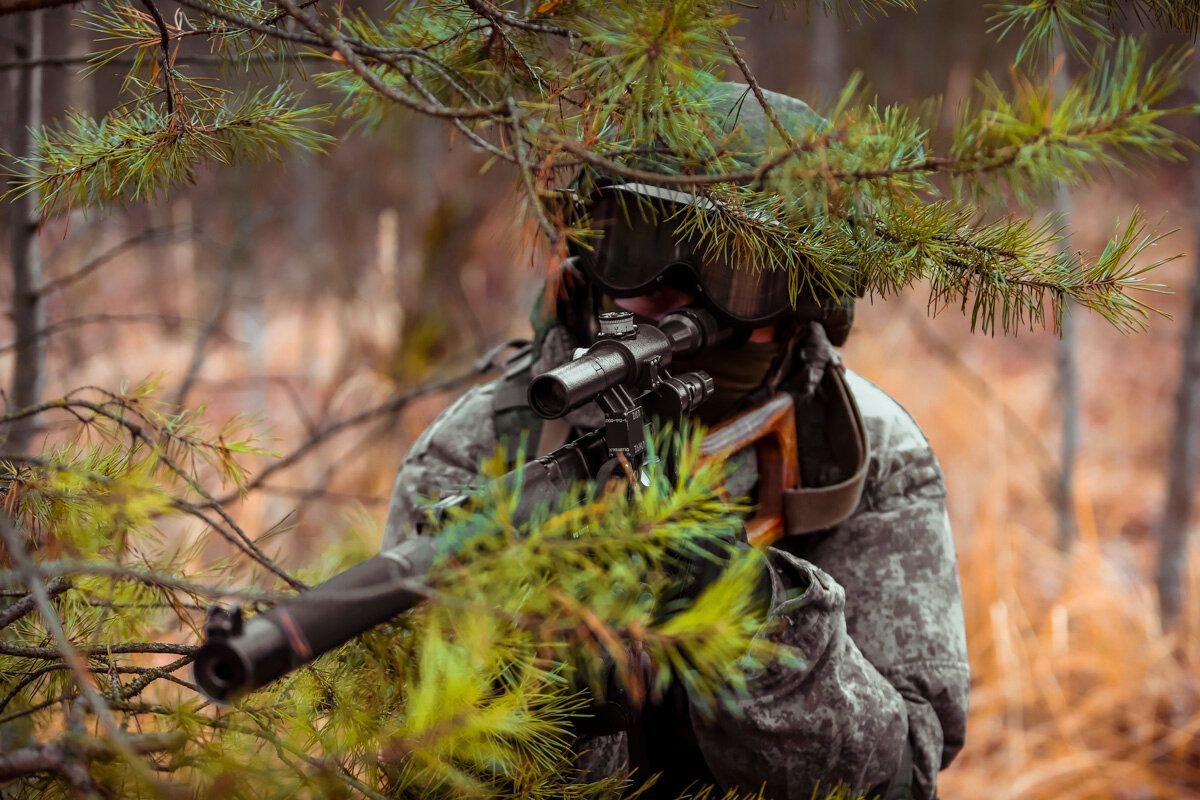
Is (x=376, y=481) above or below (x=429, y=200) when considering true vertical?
below

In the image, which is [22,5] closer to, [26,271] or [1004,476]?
[26,271]

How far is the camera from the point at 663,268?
1.71 metres

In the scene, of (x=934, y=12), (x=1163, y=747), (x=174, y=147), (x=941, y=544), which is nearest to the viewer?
(x=174, y=147)

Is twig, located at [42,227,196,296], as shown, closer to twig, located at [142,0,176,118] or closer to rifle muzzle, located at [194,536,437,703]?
twig, located at [142,0,176,118]

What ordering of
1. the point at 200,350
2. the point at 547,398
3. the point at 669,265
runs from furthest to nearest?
the point at 200,350
the point at 669,265
the point at 547,398

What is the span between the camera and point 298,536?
5.68 m

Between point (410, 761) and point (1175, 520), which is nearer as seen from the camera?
point (410, 761)

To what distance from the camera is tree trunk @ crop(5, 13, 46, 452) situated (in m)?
2.11

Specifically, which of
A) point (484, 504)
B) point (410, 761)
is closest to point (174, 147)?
point (484, 504)

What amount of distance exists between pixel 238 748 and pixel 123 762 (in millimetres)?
121

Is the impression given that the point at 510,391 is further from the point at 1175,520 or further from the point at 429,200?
the point at 429,200

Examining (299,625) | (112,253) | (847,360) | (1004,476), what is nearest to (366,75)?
(299,625)

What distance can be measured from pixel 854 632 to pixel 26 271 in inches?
83.8

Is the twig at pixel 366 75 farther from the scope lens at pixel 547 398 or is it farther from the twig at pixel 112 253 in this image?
the twig at pixel 112 253
